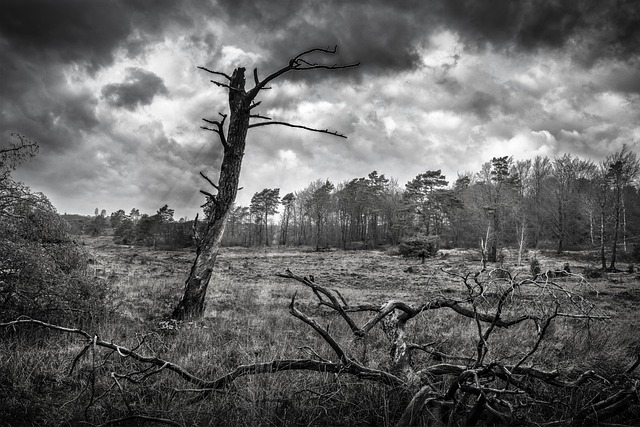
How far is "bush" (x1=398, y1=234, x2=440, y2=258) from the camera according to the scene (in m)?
33.4

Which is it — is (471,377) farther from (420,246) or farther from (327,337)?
(420,246)

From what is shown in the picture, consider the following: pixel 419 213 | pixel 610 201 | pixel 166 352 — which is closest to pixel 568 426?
pixel 166 352

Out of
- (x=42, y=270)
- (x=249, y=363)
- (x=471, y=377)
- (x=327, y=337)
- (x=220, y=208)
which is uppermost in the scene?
(x=220, y=208)

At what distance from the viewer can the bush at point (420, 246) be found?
33.4 metres

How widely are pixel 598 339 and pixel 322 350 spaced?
19.4ft

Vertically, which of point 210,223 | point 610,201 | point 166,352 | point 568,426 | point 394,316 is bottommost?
point 166,352

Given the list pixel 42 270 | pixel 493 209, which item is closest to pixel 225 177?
pixel 42 270

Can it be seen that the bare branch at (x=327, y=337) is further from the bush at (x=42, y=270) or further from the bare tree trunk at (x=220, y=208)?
the bush at (x=42, y=270)

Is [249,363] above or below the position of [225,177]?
below

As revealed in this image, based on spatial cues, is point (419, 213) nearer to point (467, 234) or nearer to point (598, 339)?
point (467, 234)

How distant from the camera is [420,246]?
33.6 metres

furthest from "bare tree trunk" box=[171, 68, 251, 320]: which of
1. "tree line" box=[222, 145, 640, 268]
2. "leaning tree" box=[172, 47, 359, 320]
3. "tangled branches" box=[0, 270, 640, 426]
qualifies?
"tree line" box=[222, 145, 640, 268]

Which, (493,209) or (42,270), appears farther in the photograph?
(493,209)

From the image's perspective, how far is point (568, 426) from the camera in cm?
203
